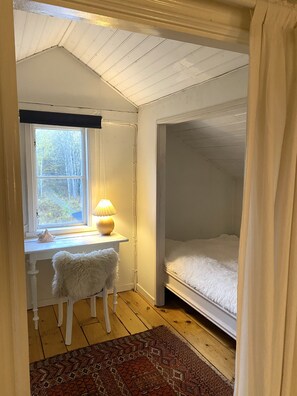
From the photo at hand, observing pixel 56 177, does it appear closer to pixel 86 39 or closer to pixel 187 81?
pixel 86 39

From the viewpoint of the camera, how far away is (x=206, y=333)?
2451 mm

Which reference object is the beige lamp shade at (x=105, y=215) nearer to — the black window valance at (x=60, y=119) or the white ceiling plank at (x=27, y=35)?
the black window valance at (x=60, y=119)

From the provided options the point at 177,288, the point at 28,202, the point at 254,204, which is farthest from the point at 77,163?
the point at 254,204

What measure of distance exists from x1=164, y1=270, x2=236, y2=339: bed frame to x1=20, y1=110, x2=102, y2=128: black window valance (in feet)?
5.56

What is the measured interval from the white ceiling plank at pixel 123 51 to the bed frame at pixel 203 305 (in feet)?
6.58

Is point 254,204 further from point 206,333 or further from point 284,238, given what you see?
point 206,333

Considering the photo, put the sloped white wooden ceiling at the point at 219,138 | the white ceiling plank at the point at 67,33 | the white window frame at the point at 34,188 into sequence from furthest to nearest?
the white window frame at the point at 34,188 → the sloped white wooden ceiling at the point at 219,138 → the white ceiling plank at the point at 67,33

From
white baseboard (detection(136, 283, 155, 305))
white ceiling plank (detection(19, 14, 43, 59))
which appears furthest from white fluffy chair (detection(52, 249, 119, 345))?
white ceiling plank (detection(19, 14, 43, 59))

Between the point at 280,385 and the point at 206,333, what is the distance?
4.67 feet

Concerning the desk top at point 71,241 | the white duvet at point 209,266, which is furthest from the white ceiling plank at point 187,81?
the white duvet at point 209,266

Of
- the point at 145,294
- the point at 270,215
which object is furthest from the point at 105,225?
the point at 270,215

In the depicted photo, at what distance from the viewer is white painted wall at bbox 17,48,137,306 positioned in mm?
2656

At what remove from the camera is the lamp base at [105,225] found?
288 centimetres

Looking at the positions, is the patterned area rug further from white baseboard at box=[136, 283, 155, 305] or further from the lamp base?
the lamp base
